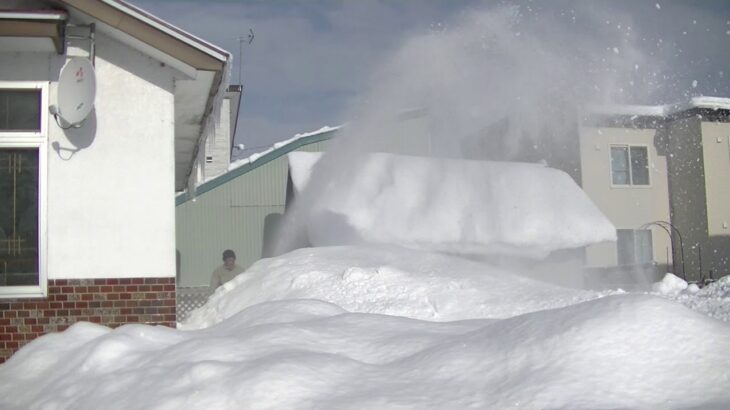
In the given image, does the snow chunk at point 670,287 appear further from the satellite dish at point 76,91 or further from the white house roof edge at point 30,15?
the white house roof edge at point 30,15

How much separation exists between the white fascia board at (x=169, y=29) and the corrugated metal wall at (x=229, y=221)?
1967 cm

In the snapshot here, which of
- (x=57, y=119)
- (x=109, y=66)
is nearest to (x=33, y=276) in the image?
(x=57, y=119)

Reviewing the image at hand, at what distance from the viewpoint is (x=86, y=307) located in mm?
6938

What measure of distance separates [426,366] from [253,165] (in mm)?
24352

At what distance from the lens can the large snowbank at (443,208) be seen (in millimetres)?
14133

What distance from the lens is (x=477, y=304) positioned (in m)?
8.41

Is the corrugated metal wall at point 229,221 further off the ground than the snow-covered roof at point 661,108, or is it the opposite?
the snow-covered roof at point 661,108

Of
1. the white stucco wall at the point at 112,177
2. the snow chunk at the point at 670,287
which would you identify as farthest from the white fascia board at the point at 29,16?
the snow chunk at the point at 670,287

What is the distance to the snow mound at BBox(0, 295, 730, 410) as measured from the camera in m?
3.28

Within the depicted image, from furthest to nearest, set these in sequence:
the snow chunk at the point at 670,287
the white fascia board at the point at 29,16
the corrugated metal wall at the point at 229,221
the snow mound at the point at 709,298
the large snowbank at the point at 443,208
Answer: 1. the corrugated metal wall at the point at 229,221
2. the large snowbank at the point at 443,208
3. the snow chunk at the point at 670,287
4. the snow mound at the point at 709,298
5. the white fascia board at the point at 29,16

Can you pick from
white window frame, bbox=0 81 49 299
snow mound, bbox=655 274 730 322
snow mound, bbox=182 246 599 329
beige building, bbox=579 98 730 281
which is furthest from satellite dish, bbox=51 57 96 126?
beige building, bbox=579 98 730 281

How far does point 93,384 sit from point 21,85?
3.70 m

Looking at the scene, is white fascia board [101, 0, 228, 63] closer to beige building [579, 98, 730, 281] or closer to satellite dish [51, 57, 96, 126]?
satellite dish [51, 57, 96, 126]

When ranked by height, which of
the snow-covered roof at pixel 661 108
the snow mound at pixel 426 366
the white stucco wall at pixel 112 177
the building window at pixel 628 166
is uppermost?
the snow-covered roof at pixel 661 108
